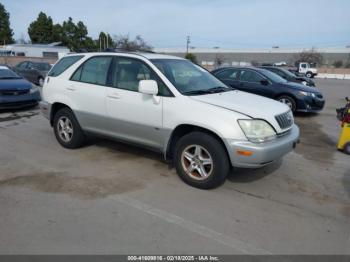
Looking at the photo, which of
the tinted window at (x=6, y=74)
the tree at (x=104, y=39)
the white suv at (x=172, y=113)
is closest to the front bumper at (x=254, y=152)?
the white suv at (x=172, y=113)

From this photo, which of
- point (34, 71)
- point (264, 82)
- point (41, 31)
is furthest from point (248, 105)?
point (41, 31)

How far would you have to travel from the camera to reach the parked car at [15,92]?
905cm

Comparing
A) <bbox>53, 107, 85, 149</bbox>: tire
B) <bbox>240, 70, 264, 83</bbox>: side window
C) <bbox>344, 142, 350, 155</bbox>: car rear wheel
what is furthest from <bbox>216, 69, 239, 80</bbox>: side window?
<bbox>53, 107, 85, 149</bbox>: tire

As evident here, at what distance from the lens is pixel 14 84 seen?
30.6ft

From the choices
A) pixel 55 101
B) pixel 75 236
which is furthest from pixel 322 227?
pixel 55 101

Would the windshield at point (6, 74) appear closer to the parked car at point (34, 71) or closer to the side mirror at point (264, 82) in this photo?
the parked car at point (34, 71)

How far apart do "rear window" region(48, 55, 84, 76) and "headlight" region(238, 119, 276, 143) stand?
344cm

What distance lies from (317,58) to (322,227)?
73814mm

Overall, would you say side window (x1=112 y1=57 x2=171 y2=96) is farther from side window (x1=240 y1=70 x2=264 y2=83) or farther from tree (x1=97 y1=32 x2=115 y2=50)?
tree (x1=97 y1=32 x2=115 y2=50)

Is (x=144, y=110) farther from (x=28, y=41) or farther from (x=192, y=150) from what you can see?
(x=28, y=41)

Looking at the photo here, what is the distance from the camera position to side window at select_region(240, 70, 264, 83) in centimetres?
1026

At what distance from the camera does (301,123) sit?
9164 mm

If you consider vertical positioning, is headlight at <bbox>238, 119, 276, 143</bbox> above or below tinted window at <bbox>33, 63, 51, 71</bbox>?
below

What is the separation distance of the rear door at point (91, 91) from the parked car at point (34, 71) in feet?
41.6
